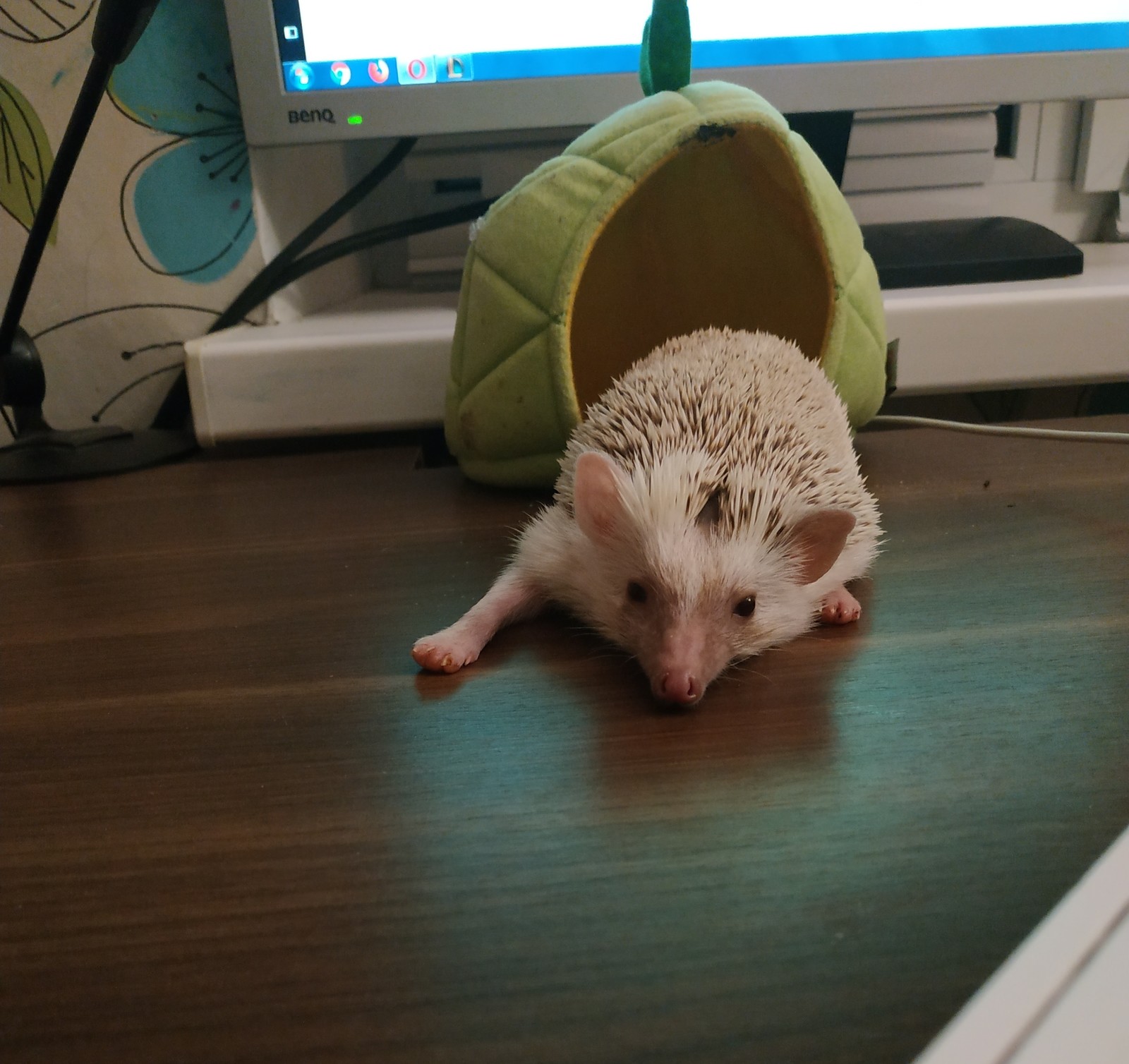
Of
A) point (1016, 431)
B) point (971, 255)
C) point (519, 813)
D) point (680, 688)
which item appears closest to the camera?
point (519, 813)

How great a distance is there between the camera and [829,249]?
40.9 inches

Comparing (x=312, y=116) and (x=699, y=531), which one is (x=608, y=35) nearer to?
(x=312, y=116)

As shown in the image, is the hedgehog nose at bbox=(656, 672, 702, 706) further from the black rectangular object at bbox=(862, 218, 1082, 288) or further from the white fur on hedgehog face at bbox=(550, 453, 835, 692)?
the black rectangular object at bbox=(862, 218, 1082, 288)

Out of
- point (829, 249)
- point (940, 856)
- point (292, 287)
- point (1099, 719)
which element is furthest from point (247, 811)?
point (292, 287)

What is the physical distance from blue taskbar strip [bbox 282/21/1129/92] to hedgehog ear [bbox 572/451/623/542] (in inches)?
33.5

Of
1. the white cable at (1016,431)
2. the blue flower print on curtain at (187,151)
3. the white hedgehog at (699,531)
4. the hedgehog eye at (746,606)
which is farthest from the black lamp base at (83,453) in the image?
the white cable at (1016,431)

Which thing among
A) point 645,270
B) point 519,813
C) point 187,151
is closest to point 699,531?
point 519,813

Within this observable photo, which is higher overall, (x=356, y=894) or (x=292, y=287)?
(x=292, y=287)

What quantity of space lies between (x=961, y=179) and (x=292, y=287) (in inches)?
49.7

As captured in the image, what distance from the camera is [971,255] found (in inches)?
58.3

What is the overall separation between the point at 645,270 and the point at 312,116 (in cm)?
60

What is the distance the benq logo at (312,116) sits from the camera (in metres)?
1.36

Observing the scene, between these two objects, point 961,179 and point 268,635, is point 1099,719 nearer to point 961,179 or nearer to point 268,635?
point 268,635

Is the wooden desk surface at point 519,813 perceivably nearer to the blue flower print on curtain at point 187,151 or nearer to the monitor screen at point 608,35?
the blue flower print on curtain at point 187,151
